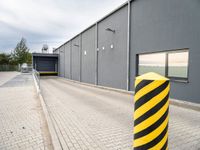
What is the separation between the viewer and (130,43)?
9.73m

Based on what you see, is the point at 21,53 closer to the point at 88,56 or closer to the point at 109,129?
the point at 88,56

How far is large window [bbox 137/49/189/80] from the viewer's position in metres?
6.76

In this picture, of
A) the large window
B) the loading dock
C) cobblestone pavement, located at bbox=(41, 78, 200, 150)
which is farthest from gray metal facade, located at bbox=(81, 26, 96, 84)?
the loading dock

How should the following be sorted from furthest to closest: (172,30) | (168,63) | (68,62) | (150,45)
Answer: (68,62) → (150,45) → (168,63) → (172,30)

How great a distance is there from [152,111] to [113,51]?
1006 cm

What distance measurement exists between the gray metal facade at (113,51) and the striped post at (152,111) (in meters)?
8.56

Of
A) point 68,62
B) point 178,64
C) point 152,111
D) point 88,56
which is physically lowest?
point 152,111

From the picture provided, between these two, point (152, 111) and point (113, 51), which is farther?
point (113, 51)

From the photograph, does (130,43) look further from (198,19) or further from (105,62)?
(198,19)

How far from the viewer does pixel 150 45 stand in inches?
A: 324

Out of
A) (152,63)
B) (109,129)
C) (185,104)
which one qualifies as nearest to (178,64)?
(152,63)

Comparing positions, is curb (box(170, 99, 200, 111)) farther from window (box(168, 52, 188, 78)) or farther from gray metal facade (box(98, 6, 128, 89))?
gray metal facade (box(98, 6, 128, 89))

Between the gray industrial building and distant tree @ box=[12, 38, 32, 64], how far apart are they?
168 feet

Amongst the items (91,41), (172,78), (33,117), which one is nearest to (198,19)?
(172,78)
